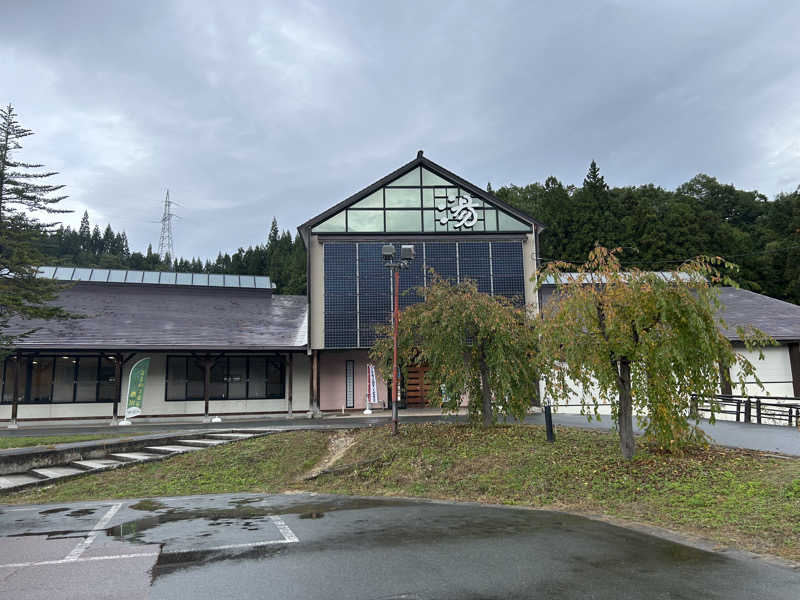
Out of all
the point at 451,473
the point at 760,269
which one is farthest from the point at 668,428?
the point at 760,269

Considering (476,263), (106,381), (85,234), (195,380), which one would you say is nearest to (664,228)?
(476,263)

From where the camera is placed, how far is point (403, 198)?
24.0m

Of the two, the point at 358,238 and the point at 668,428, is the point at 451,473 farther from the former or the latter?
the point at 358,238

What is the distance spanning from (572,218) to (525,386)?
3992cm

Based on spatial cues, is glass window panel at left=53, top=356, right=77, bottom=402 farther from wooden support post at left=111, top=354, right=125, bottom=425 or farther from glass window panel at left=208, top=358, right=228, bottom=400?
glass window panel at left=208, top=358, right=228, bottom=400

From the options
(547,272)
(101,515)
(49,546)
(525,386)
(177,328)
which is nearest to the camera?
(49,546)

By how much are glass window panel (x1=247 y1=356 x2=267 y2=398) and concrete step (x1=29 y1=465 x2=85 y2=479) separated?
1132 centimetres

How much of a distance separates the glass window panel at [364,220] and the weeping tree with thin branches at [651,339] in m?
14.3

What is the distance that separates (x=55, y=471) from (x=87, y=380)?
38.2 ft

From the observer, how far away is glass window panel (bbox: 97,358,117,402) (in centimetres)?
2225

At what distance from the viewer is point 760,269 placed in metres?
43.7

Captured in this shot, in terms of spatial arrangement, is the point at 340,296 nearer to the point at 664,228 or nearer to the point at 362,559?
the point at 362,559

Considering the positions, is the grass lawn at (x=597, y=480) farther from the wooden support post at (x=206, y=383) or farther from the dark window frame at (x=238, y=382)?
the dark window frame at (x=238, y=382)

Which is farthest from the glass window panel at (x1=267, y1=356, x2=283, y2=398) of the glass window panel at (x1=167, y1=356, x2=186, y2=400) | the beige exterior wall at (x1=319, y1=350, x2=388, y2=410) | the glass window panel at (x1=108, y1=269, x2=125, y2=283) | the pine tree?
the pine tree
